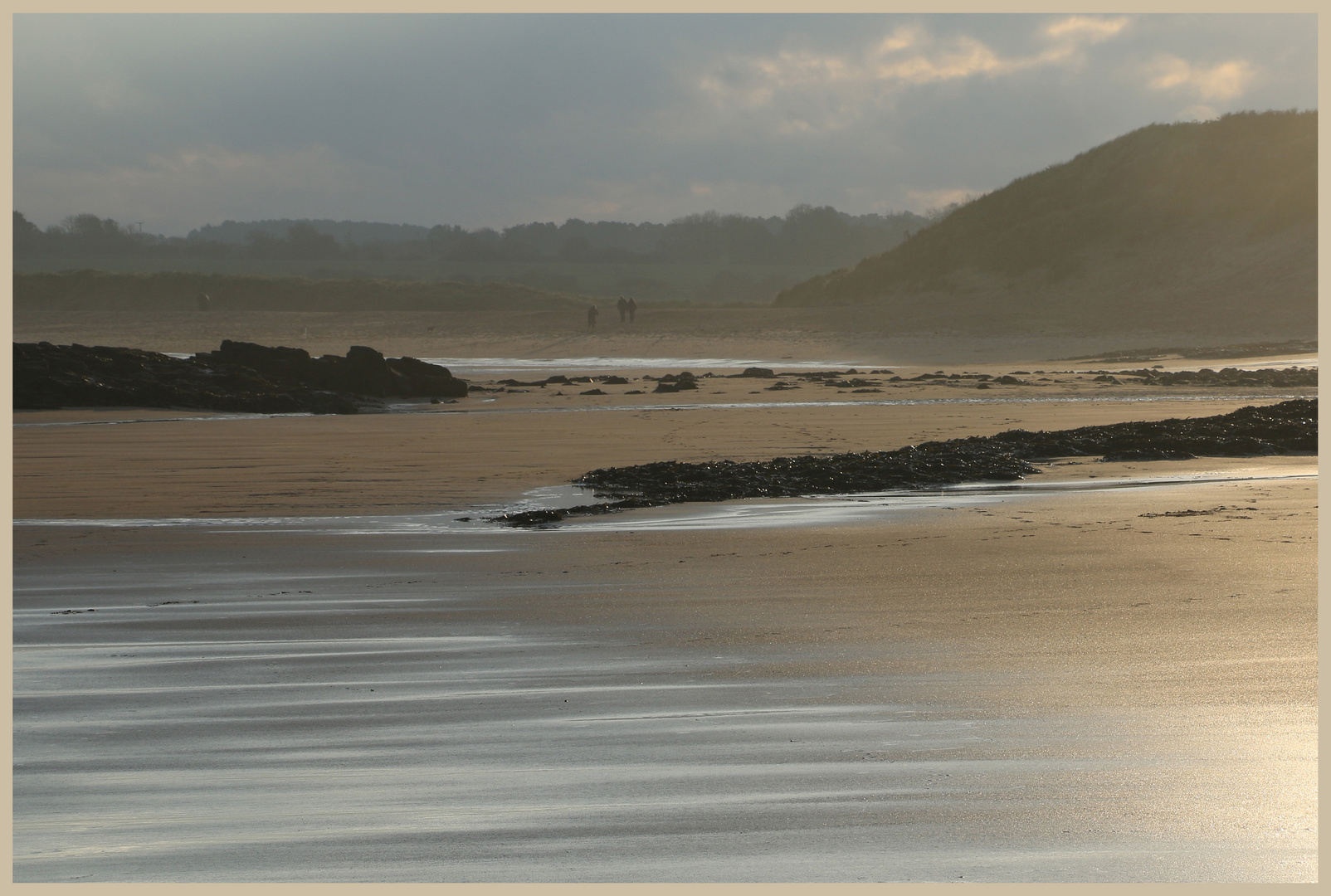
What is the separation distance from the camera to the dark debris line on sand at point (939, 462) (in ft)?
27.0

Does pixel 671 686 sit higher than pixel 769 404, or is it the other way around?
pixel 769 404

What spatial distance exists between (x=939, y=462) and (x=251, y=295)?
6434 centimetres

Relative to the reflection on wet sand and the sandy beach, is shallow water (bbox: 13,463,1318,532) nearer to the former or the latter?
the sandy beach

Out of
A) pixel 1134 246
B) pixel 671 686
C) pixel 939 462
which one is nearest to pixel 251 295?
pixel 1134 246

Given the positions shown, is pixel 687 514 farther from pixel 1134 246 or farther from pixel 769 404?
pixel 1134 246

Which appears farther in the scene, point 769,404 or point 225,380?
point 225,380

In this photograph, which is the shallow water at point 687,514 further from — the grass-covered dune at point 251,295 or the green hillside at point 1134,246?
the grass-covered dune at point 251,295

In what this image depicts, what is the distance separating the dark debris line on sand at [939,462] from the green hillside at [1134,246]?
1105 inches

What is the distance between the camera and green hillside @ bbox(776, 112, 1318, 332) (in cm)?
4334

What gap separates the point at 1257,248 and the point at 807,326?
23638 millimetres

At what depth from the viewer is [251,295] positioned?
67625mm

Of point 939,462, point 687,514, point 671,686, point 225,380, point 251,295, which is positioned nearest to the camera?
point 671,686

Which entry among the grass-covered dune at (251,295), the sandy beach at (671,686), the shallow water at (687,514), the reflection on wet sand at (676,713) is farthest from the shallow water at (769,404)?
the grass-covered dune at (251,295)

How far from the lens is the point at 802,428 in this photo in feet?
43.1
